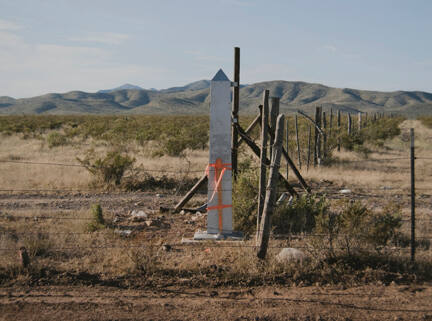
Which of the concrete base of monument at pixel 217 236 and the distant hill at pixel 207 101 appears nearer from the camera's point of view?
the concrete base of monument at pixel 217 236

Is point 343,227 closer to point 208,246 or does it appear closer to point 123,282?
point 208,246

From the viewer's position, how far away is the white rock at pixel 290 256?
562cm

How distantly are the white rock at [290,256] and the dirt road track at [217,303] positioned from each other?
1.69 feet

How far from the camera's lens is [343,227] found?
6629mm

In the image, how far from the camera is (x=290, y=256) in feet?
18.6

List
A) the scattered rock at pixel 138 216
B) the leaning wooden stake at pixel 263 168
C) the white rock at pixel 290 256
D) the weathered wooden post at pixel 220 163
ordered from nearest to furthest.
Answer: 1. the white rock at pixel 290 256
2. the leaning wooden stake at pixel 263 168
3. the weathered wooden post at pixel 220 163
4. the scattered rock at pixel 138 216

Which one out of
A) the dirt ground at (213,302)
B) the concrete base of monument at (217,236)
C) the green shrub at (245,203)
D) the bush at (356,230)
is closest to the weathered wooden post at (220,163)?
the concrete base of monument at (217,236)

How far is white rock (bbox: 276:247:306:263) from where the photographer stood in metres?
5.62

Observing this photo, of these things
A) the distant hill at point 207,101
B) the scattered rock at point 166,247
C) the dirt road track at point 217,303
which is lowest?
the dirt road track at point 217,303

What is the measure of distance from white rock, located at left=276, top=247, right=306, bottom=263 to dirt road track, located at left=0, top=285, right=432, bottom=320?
52 cm

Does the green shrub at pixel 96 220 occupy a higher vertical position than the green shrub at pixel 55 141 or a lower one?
lower

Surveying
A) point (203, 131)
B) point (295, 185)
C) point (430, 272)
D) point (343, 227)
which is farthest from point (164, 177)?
point (203, 131)

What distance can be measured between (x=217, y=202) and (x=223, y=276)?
1731 millimetres

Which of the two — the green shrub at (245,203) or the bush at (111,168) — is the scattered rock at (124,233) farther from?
the bush at (111,168)
